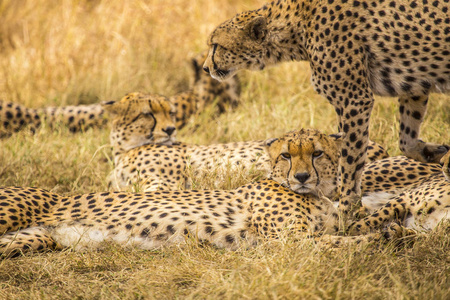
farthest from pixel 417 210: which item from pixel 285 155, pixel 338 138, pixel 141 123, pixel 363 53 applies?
pixel 141 123

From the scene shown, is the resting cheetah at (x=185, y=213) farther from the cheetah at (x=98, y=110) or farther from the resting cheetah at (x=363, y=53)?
the cheetah at (x=98, y=110)

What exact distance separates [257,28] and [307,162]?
1053 mm

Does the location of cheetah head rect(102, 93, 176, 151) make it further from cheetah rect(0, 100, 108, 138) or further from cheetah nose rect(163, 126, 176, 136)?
cheetah rect(0, 100, 108, 138)

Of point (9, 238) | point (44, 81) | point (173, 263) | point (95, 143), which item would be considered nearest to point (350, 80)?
point (173, 263)

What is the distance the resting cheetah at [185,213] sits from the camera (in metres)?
3.52

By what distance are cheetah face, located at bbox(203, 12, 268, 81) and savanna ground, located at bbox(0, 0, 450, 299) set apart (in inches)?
31.5

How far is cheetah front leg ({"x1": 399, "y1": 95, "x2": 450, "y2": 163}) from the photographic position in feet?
14.2

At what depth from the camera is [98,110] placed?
6211 mm

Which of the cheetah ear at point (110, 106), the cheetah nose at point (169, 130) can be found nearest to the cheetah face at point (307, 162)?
the cheetah nose at point (169, 130)

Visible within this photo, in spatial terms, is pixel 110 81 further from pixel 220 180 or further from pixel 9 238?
pixel 9 238

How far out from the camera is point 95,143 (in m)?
5.51

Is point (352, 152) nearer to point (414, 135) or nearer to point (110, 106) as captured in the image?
point (414, 135)

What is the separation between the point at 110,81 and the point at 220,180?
2.75m

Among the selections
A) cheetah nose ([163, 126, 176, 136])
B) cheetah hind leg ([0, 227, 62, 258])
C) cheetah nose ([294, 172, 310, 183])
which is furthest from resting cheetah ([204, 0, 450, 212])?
cheetah hind leg ([0, 227, 62, 258])
